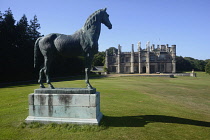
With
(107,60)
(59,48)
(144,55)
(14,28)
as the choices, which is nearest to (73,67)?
(14,28)

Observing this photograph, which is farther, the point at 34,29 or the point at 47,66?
the point at 34,29

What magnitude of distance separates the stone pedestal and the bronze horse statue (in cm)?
51

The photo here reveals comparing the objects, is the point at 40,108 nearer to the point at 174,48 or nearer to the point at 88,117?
the point at 88,117

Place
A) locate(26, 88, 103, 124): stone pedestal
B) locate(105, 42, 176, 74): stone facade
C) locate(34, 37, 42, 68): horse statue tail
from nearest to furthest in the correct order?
1. locate(26, 88, 103, 124): stone pedestal
2. locate(34, 37, 42, 68): horse statue tail
3. locate(105, 42, 176, 74): stone facade

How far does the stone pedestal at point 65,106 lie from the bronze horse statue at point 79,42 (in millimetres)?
512

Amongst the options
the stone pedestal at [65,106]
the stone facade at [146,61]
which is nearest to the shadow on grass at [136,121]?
the stone pedestal at [65,106]

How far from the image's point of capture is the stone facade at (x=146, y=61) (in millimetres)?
62375

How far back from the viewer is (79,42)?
5.76 meters

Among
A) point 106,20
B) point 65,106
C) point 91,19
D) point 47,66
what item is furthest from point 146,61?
A: point 65,106

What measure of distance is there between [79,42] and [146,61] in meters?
59.4

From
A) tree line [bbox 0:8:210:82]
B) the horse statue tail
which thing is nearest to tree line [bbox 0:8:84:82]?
tree line [bbox 0:8:210:82]

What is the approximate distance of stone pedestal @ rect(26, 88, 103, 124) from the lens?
204 inches

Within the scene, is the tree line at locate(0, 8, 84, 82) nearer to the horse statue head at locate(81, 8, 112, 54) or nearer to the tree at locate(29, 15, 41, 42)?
the tree at locate(29, 15, 41, 42)

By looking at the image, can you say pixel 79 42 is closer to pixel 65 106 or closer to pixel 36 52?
pixel 36 52
